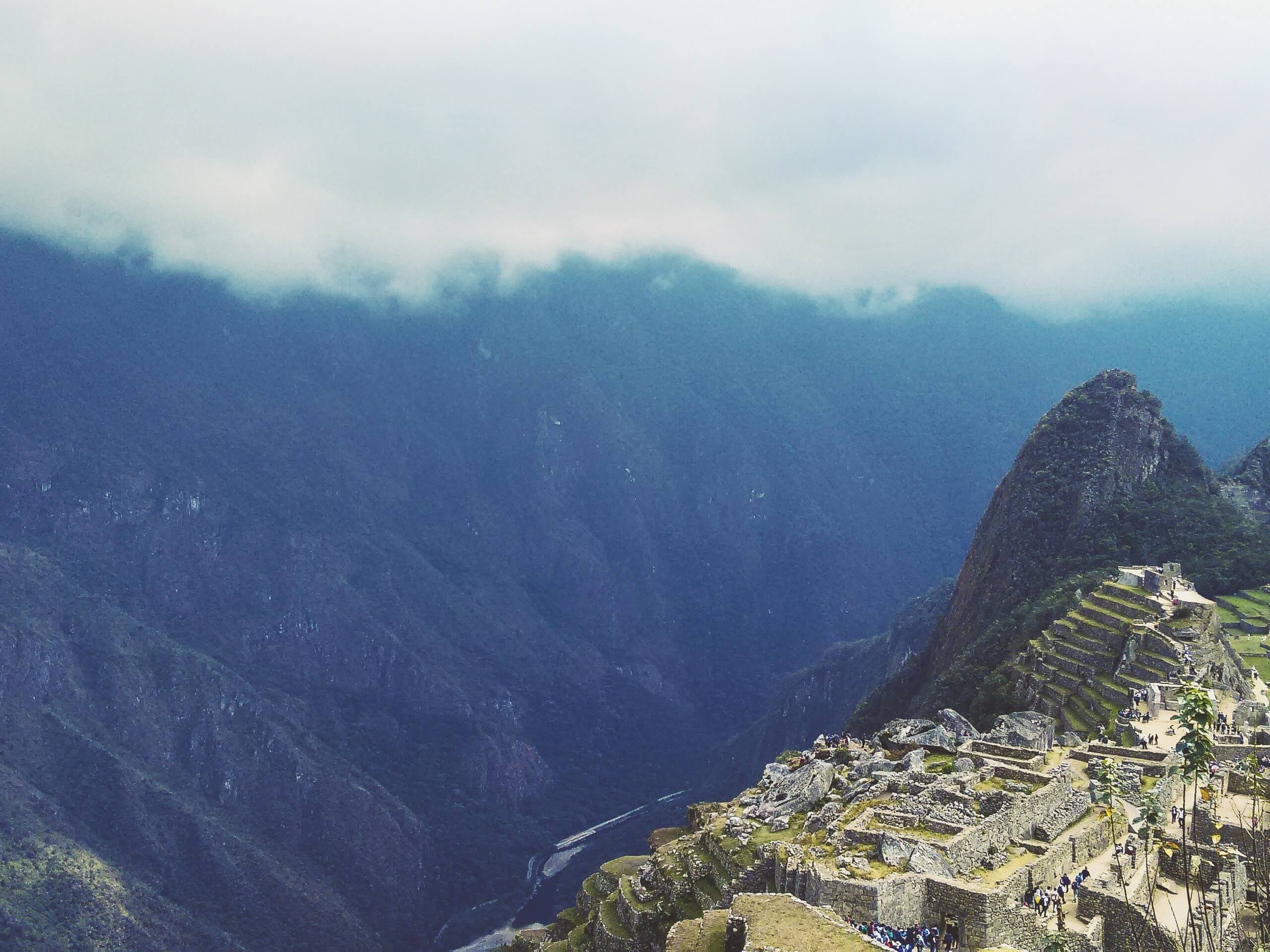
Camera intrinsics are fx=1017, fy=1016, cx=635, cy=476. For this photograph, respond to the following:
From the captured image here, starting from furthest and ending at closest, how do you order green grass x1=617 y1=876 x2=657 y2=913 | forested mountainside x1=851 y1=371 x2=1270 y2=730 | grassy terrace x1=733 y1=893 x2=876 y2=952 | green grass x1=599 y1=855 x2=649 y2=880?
1. forested mountainside x1=851 y1=371 x2=1270 y2=730
2. green grass x1=599 y1=855 x2=649 y2=880
3. green grass x1=617 y1=876 x2=657 y2=913
4. grassy terrace x1=733 y1=893 x2=876 y2=952

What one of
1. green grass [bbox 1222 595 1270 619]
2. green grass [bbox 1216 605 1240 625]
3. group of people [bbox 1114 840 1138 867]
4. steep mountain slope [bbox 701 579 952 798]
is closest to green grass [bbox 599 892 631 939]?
group of people [bbox 1114 840 1138 867]

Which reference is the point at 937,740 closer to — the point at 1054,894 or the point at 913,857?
the point at 1054,894

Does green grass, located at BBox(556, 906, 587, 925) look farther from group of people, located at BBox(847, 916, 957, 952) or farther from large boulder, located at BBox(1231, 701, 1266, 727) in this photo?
large boulder, located at BBox(1231, 701, 1266, 727)

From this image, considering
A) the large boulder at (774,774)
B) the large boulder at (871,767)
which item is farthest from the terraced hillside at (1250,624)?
the large boulder at (871,767)

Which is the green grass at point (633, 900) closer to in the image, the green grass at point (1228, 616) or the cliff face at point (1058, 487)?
the green grass at point (1228, 616)

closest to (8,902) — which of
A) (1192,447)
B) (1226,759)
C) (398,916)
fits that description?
(398,916)

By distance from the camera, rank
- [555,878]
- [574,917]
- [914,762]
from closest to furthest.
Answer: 1. [914,762]
2. [574,917]
3. [555,878]

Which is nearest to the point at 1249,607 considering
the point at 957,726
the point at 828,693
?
the point at 957,726

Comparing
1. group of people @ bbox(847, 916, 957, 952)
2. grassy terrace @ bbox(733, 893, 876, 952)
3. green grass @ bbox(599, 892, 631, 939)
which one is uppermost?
grassy terrace @ bbox(733, 893, 876, 952)
